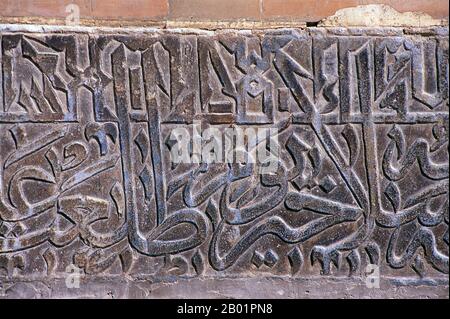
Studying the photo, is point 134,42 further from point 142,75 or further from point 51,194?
point 51,194

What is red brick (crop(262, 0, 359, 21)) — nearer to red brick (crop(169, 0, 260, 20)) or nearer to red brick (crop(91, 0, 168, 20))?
red brick (crop(169, 0, 260, 20))

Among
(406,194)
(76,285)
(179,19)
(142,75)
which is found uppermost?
(179,19)

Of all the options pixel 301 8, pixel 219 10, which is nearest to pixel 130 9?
pixel 219 10

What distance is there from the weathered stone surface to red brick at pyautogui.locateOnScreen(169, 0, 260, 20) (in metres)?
0.08

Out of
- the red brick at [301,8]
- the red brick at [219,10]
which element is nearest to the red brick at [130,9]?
the red brick at [219,10]

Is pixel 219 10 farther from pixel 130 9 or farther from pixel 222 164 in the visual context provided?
pixel 222 164

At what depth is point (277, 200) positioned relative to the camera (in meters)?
3.62

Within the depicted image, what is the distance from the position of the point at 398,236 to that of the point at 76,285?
4.32 ft

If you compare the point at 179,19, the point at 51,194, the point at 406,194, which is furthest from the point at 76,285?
the point at 406,194

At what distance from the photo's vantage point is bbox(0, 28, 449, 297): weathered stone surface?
358 centimetres

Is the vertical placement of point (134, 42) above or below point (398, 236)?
above

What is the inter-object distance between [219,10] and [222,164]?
0.63m

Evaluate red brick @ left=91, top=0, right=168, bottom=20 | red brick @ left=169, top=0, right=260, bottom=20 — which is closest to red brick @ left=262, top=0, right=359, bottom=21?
red brick @ left=169, top=0, right=260, bottom=20

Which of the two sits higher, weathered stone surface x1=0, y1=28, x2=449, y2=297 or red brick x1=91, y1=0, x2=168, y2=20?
red brick x1=91, y1=0, x2=168, y2=20
